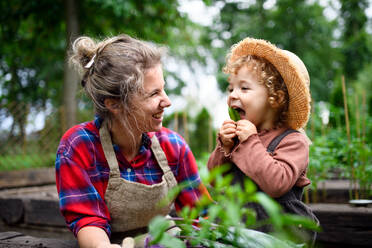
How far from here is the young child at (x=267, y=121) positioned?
1.53m

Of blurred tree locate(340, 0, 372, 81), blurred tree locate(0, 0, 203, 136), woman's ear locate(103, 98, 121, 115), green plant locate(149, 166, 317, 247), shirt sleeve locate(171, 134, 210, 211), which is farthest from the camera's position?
blurred tree locate(340, 0, 372, 81)

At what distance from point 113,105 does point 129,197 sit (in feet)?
1.56

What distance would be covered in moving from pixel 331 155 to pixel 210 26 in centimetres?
1386

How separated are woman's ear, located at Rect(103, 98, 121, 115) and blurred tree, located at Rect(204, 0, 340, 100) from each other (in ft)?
41.1

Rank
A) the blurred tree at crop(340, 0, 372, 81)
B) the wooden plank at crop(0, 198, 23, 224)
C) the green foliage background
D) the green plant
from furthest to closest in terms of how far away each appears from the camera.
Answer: the blurred tree at crop(340, 0, 372, 81), the green foliage background, the wooden plank at crop(0, 198, 23, 224), the green plant

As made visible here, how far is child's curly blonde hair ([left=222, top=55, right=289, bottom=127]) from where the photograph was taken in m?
1.72

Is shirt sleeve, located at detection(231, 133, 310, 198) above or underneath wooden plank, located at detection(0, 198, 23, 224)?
above

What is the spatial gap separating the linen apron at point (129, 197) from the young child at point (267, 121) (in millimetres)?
285

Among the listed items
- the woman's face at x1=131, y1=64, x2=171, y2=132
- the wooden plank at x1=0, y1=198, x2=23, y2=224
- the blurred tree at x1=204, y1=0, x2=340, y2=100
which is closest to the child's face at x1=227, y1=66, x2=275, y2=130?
the woman's face at x1=131, y1=64, x2=171, y2=132

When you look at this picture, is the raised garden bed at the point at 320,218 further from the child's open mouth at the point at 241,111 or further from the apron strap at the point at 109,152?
the apron strap at the point at 109,152

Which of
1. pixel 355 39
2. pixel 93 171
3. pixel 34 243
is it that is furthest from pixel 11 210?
pixel 355 39

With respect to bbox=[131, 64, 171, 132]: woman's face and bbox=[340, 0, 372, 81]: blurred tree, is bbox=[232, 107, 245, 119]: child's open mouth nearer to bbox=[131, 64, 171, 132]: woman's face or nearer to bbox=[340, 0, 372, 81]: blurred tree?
bbox=[131, 64, 171, 132]: woman's face

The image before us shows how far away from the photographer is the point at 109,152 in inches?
68.3

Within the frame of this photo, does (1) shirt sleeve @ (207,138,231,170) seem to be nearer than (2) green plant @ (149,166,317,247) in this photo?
No
